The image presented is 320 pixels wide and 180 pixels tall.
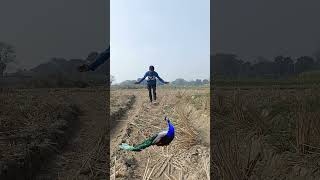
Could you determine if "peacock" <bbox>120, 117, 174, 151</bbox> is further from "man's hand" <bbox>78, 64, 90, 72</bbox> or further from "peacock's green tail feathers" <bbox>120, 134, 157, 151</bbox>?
"man's hand" <bbox>78, 64, 90, 72</bbox>

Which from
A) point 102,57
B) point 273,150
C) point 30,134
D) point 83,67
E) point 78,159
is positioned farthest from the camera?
point 30,134

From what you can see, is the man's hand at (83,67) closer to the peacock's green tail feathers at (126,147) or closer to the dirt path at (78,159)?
the dirt path at (78,159)

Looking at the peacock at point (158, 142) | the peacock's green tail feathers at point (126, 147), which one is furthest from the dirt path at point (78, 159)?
the peacock at point (158, 142)

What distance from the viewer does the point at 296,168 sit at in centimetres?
514

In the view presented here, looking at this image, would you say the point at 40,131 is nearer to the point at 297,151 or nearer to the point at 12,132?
the point at 12,132

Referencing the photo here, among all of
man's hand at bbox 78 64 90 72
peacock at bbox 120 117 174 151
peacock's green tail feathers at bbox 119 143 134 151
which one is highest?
man's hand at bbox 78 64 90 72

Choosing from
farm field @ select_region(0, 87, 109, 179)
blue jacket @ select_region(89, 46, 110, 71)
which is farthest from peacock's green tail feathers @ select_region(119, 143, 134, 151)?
blue jacket @ select_region(89, 46, 110, 71)

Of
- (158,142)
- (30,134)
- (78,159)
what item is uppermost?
(30,134)

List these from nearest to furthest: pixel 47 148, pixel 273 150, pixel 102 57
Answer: pixel 102 57 < pixel 273 150 < pixel 47 148

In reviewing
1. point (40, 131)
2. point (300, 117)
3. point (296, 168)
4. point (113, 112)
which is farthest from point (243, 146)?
point (113, 112)

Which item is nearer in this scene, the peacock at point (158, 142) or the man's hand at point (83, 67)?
the man's hand at point (83, 67)

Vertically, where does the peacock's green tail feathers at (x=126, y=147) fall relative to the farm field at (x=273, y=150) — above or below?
below

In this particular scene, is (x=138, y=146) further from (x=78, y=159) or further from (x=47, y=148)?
(x=47, y=148)

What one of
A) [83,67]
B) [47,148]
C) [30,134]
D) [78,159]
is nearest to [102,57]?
[83,67]
